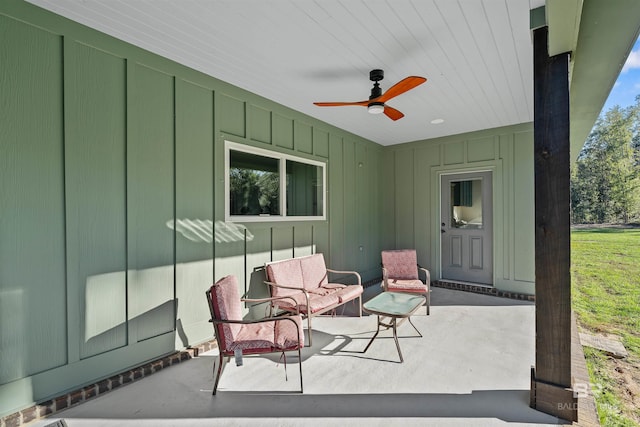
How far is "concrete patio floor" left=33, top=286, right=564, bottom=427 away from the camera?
1.90 metres

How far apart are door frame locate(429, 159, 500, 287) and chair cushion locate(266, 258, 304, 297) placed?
117 inches

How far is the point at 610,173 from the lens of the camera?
9.70 metres

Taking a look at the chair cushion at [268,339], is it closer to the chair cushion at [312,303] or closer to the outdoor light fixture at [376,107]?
the chair cushion at [312,303]

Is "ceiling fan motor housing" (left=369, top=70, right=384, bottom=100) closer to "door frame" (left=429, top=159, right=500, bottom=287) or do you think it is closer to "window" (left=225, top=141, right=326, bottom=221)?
"window" (left=225, top=141, right=326, bottom=221)

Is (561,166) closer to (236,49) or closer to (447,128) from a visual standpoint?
(236,49)

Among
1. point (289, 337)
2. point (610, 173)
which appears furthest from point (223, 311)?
point (610, 173)

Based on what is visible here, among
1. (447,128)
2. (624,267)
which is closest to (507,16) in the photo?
(447,128)

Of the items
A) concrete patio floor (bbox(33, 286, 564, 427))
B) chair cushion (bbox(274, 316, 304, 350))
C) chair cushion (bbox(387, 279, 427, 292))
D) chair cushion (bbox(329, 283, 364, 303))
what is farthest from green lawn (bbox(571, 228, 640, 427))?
chair cushion (bbox(329, 283, 364, 303))

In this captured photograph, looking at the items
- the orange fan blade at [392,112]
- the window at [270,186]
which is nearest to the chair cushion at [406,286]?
the window at [270,186]

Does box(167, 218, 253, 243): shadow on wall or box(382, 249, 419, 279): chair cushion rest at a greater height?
box(167, 218, 253, 243): shadow on wall

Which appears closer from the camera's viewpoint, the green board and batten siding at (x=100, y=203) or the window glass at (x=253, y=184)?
the green board and batten siding at (x=100, y=203)

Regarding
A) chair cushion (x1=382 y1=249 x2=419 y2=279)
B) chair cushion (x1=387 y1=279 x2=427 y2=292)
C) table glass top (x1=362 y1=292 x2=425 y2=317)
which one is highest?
chair cushion (x1=382 y1=249 x2=419 y2=279)

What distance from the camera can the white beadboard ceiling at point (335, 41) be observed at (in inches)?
78.7

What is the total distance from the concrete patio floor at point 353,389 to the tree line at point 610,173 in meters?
7.92
